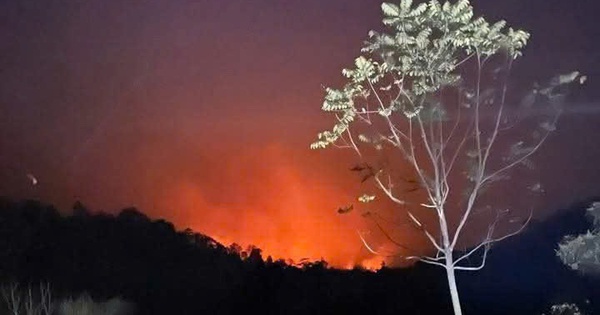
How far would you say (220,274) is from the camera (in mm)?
25094

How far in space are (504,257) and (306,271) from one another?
250 inches

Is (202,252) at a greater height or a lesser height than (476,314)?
greater

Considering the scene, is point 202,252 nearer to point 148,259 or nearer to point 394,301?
point 148,259

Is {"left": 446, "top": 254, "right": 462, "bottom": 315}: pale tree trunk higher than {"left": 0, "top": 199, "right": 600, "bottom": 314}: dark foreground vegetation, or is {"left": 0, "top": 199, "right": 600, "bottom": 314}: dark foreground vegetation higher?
{"left": 0, "top": 199, "right": 600, "bottom": 314}: dark foreground vegetation

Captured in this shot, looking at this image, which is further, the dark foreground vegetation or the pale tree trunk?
the dark foreground vegetation

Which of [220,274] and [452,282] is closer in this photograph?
[452,282]

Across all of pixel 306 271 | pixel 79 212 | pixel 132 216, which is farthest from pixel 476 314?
pixel 79 212

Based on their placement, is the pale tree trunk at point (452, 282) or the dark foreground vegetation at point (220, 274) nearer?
the pale tree trunk at point (452, 282)

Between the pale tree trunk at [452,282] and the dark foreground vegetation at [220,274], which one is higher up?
the dark foreground vegetation at [220,274]

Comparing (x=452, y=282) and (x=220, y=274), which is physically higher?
(x=220, y=274)

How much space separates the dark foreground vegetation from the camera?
1864cm

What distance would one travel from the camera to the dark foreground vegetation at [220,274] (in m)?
18.6

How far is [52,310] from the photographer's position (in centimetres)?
1948

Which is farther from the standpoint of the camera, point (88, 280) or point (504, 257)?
point (88, 280)
